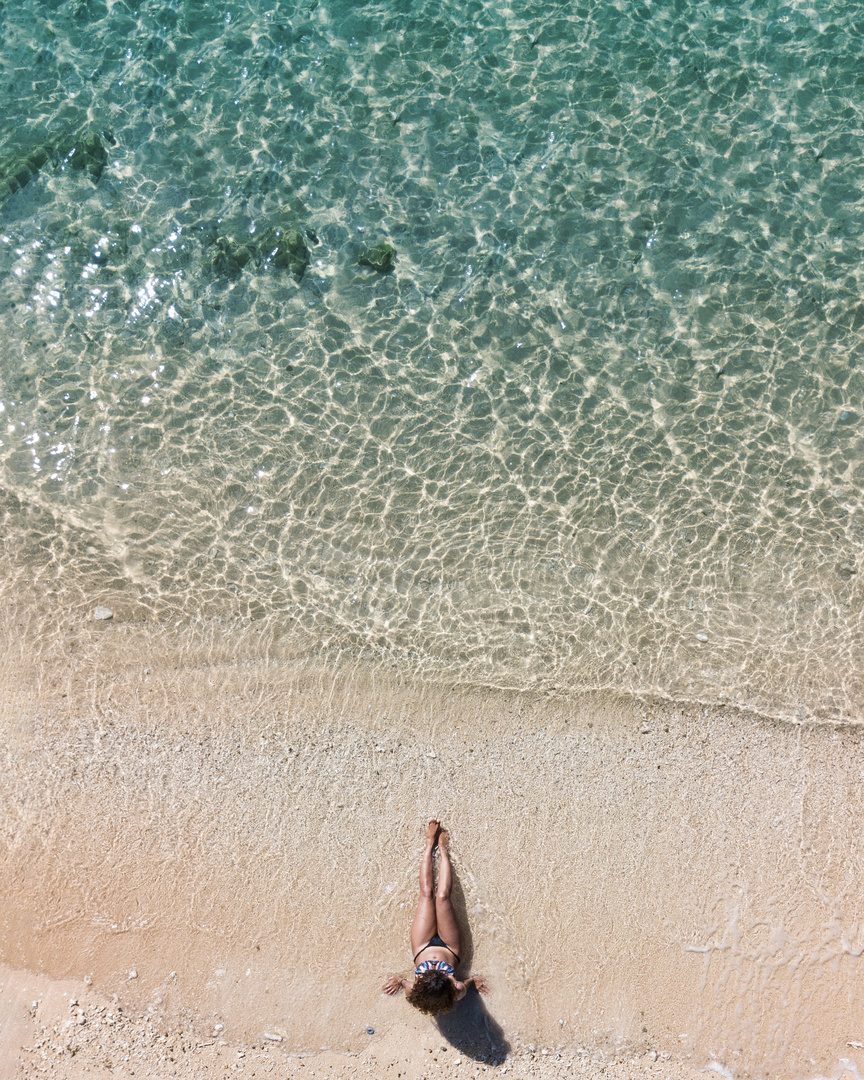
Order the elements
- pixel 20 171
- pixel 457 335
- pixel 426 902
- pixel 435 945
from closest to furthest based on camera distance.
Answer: pixel 435 945 → pixel 426 902 → pixel 457 335 → pixel 20 171

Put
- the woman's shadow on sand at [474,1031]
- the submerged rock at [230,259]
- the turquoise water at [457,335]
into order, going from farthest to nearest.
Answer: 1. the submerged rock at [230,259]
2. the turquoise water at [457,335]
3. the woman's shadow on sand at [474,1031]

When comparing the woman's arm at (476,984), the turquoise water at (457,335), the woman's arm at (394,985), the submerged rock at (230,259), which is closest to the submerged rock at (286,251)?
the turquoise water at (457,335)

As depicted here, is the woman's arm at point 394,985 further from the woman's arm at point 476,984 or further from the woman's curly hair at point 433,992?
the woman's arm at point 476,984

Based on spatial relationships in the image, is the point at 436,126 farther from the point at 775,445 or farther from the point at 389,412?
the point at 775,445

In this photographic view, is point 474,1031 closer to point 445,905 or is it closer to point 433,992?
point 433,992

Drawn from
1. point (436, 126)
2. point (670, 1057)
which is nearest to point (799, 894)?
point (670, 1057)

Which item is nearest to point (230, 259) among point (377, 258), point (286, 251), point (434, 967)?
point (286, 251)

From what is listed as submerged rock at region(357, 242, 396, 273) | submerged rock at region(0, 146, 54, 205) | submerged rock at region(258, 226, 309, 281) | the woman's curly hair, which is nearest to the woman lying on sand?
the woman's curly hair
